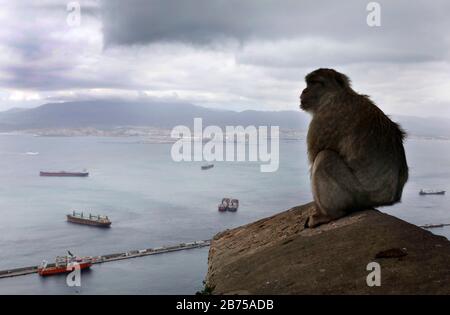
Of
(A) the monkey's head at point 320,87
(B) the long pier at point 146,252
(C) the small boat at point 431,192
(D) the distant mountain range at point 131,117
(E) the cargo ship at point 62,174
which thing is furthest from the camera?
(D) the distant mountain range at point 131,117

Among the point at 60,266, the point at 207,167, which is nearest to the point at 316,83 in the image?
the point at 60,266

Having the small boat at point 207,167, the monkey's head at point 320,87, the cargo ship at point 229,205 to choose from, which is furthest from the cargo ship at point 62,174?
the monkey's head at point 320,87

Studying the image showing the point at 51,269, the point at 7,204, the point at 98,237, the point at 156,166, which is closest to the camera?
the point at 51,269

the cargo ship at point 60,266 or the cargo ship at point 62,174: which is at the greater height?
the cargo ship at point 62,174

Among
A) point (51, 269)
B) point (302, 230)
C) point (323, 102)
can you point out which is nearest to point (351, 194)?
point (302, 230)

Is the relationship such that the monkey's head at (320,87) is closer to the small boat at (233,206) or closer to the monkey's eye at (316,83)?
the monkey's eye at (316,83)
